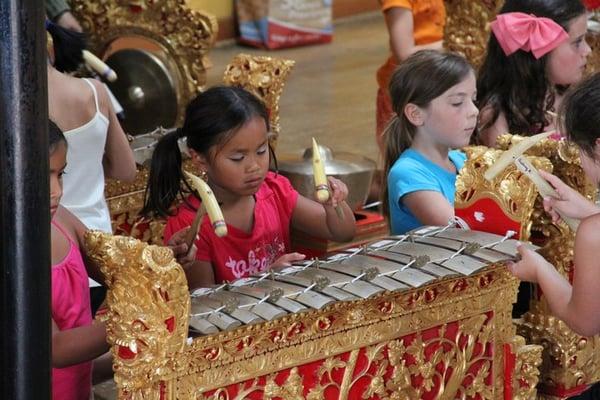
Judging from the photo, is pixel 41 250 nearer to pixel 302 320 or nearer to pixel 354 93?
pixel 302 320

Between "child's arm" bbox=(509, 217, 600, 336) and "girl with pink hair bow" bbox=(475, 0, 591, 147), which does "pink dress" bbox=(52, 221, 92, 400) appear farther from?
"girl with pink hair bow" bbox=(475, 0, 591, 147)

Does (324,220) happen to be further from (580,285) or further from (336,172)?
(336,172)

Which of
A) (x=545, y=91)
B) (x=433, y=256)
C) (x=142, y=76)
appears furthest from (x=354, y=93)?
(x=433, y=256)

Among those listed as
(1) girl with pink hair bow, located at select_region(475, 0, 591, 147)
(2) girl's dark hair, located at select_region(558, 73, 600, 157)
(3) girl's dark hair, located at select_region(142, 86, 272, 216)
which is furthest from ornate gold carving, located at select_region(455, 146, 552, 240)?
(1) girl with pink hair bow, located at select_region(475, 0, 591, 147)

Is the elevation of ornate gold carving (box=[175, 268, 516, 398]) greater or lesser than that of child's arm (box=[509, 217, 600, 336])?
lesser

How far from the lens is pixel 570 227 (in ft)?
9.20

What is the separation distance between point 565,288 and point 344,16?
23.6ft

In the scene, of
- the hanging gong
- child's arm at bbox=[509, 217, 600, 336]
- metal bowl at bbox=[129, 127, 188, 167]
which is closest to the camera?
child's arm at bbox=[509, 217, 600, 336]

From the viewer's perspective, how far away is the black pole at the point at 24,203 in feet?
5.93

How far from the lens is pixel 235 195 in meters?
2.97

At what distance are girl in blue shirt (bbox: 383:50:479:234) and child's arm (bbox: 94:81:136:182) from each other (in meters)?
0.64

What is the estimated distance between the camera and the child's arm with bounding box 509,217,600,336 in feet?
8.13

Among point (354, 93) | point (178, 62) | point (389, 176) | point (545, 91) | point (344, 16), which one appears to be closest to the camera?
point (389, 176)

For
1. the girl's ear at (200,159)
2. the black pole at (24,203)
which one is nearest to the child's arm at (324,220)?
the girl's ear at (200,159)
